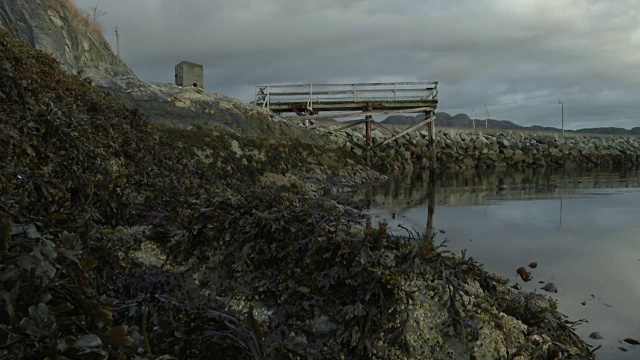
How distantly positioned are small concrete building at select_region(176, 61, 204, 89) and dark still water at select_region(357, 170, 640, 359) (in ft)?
37.4

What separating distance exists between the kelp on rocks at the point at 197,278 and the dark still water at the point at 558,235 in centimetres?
90

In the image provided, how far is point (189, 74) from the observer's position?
22297 millimetres

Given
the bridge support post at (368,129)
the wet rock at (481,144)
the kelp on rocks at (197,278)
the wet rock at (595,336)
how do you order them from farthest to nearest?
the wet rock at (481,144)
the bridge support post at (368,129)
the wet rock at (595,336)
the kelp on rocks at (197,278)

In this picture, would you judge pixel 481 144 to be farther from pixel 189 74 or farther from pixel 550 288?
pixel 550 288

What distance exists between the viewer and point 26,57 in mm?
8578

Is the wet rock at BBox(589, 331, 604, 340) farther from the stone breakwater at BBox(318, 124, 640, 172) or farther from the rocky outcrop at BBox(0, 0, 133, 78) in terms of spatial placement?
the stone breakwater at BBox(318, 124, 640, 172)

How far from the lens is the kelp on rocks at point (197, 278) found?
2178mm

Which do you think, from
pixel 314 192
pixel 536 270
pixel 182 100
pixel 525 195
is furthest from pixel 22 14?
pixel 525 195

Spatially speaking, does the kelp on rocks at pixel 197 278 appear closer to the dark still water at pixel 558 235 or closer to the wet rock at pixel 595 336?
the wet rock at pixel 595 336

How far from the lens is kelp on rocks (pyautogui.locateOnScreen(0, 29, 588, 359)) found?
2.18 metres

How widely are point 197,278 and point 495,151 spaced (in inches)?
1346

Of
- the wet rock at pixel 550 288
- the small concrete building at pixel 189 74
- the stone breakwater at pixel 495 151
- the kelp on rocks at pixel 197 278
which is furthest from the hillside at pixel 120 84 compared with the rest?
the wet rock at pixel 550 288

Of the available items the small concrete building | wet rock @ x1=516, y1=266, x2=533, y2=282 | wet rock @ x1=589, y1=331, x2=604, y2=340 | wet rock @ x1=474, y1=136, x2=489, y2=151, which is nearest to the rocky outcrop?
the small concrete building

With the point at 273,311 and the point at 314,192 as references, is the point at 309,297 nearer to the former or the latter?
the point at 273,311
